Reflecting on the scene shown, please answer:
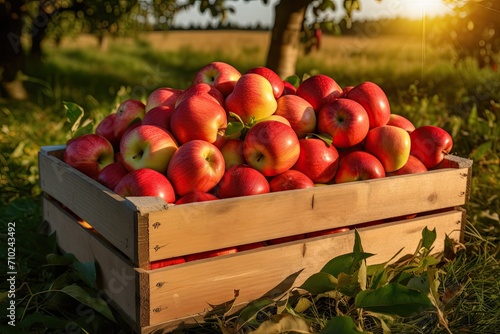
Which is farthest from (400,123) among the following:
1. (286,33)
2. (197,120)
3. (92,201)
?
(286,33)

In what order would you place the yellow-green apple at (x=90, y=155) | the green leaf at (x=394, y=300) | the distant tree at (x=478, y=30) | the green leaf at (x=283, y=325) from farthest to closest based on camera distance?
1. the distant tree at (x=478, y=30)
2. the yellow-green apple at (x=90, y=155)
3. the green leaf at (x=394, y=300)
4. the green leaf at (x=283, y=325)

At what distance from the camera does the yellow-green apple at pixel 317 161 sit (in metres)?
2.43

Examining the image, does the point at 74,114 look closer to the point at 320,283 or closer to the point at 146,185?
the point at 146,185

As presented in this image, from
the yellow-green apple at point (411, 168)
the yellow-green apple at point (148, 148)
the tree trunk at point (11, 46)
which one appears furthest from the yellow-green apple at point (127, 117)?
the tree trunk at point (11, 46)

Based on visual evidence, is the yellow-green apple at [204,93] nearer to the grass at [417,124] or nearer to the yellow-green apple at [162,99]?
the yellow-green apple at [162,99]

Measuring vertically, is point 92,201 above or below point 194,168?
below

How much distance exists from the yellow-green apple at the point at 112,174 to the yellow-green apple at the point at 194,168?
256mm

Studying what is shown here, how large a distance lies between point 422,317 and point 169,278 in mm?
983

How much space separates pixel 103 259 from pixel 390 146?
4.25 feet

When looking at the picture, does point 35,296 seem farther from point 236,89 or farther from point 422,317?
point 422,317

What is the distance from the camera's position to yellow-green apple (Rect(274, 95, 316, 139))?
2578mm

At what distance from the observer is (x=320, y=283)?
2207 millimetres

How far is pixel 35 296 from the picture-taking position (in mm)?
2584

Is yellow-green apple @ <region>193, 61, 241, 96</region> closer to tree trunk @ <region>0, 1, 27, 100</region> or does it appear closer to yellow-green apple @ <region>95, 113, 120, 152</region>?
yellow-green apple @ <region>95, 113, 120, 152</region>
